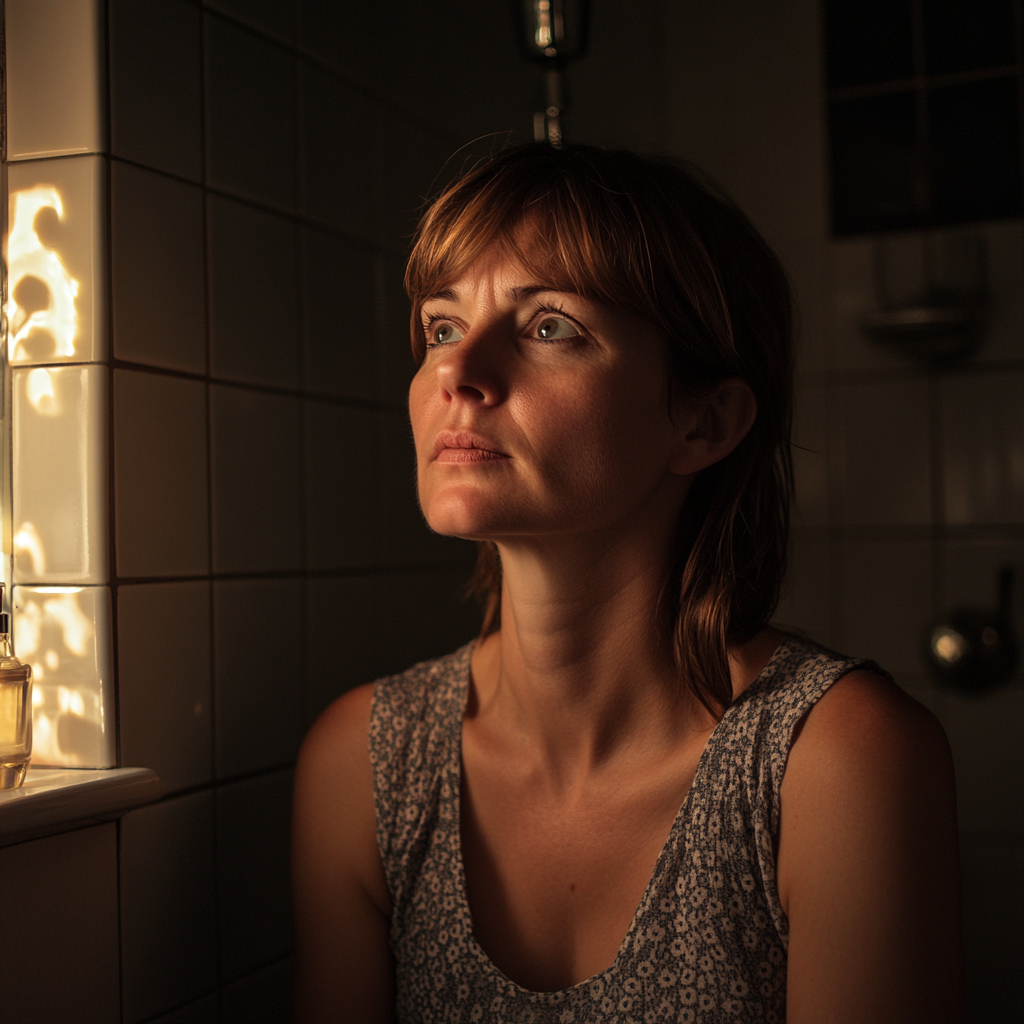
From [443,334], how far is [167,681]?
1.30ft

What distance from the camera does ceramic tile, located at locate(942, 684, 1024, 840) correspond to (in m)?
1.63

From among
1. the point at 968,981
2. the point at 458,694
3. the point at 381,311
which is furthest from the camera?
the point at 968,981

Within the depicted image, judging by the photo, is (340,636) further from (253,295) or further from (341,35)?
(341,35)

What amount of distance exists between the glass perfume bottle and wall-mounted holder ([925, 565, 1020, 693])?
1.34 meters

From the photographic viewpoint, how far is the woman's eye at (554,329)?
34.8 inches

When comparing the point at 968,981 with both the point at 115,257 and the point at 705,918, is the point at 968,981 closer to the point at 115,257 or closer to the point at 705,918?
the point at 705,918

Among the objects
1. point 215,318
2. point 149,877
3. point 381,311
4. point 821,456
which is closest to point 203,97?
point 215,318

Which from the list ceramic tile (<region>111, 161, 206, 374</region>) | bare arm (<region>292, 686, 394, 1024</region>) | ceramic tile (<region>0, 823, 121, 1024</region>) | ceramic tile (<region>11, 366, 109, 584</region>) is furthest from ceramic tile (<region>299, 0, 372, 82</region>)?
ceramic tile (<region>0, 823, 121, 1024</region>)

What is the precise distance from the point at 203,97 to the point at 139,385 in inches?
11.7

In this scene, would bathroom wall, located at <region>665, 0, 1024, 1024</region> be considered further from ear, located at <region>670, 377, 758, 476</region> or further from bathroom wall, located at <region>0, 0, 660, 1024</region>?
ear, located at <region>670, 377, 758, 476</region>

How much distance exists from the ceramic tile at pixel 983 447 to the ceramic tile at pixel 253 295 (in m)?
1.09

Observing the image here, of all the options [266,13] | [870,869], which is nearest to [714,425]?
[870,869]

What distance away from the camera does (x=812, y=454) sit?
1755 mm

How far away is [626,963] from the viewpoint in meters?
0.88
